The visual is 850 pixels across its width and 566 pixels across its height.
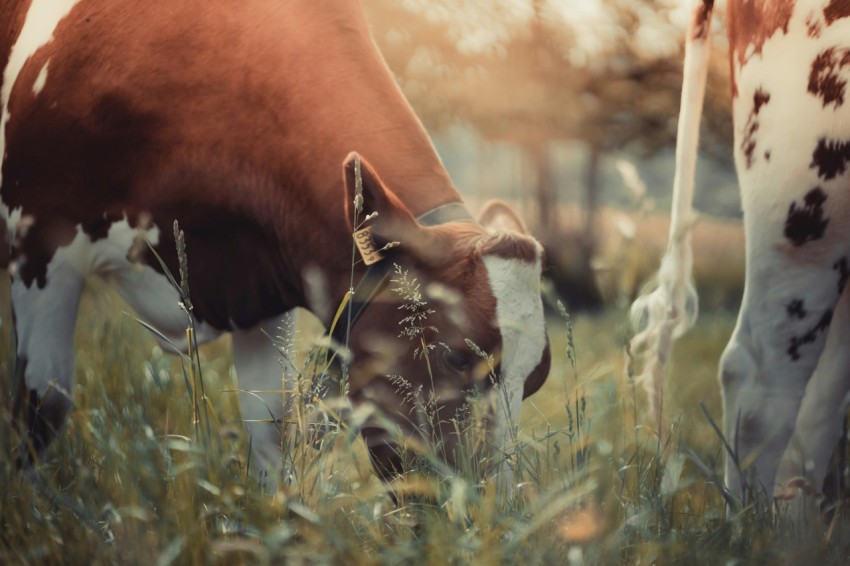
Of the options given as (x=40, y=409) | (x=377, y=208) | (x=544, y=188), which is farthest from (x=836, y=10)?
(x=544, y=188)

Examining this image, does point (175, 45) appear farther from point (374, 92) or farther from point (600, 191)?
point (600, 191)

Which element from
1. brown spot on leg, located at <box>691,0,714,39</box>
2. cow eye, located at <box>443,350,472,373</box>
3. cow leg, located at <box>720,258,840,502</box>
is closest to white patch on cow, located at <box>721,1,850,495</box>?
cow leg, located at <box>720,258,840,502</box>

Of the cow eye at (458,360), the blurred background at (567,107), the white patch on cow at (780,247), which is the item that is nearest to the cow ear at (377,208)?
the cow eye at (458,360)

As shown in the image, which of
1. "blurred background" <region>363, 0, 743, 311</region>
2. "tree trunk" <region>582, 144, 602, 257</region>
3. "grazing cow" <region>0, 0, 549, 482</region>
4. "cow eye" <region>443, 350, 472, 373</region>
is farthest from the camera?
"tree trunk" <region>582, 144, 602, 257</region>

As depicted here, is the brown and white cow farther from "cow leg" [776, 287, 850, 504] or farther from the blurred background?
the blurred background

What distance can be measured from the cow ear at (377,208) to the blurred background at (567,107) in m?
6.43

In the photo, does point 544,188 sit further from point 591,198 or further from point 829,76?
point 829,76

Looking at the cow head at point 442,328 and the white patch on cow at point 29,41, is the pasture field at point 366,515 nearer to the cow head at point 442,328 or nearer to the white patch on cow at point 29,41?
the cow head at point 442,328

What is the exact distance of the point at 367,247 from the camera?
2842 mm

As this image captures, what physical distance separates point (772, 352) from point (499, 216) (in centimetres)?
106

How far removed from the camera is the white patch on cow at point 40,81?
3.36 m

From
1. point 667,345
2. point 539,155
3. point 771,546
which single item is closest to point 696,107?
point 667,345

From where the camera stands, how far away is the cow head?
2678mm

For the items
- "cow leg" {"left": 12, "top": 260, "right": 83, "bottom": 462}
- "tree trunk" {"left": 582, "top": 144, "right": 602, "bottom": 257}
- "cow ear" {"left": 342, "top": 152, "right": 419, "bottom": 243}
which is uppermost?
"cow ear" {"left": 342, "top": 152, "right": 419, "bottom": 243}
